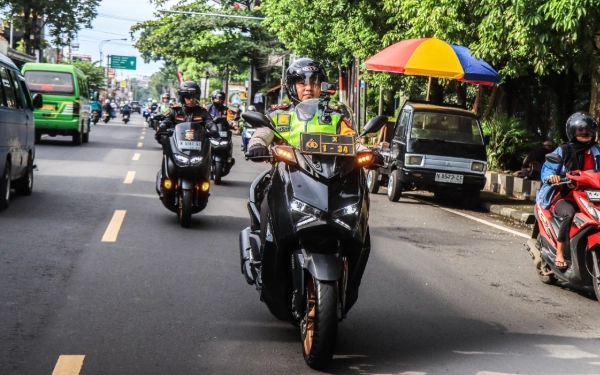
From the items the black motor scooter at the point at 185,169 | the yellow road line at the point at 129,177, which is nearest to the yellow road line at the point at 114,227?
the black motor scooter at the point at 185,169

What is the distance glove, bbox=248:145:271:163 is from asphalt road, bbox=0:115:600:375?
1201 millimetres

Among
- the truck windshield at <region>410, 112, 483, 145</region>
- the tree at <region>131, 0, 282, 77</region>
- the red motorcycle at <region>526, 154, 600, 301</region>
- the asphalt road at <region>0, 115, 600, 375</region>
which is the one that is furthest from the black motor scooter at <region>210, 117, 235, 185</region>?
the tree at <region>131, 0, 282, 77</region>

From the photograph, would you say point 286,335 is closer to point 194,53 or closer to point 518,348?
point 518,348

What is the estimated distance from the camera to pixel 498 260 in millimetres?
9984

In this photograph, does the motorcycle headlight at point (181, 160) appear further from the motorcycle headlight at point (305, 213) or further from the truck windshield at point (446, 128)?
the truck windshield at point (446, 128)

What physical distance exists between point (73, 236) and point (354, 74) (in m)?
27.4

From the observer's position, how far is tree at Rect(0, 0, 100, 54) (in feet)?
158

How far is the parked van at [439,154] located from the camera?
51.4 feet

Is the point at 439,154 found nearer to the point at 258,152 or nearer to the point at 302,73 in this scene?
the point at 302,73

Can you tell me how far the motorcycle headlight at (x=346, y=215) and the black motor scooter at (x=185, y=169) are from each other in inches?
216

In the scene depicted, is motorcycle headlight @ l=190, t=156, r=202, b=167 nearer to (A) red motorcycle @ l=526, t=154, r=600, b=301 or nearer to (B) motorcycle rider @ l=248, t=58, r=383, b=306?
(A) red motorcycle @ l=526, t=154, r=600, b=301

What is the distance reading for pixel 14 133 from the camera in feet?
39.5

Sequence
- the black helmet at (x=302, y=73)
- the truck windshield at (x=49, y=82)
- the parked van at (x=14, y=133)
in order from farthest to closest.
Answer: the truck windshield at (x=49, y=82) → the parked van at (x=14, y=133) → the black helmet at (x=302, y=73)

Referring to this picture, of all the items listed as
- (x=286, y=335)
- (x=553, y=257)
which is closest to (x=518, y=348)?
(x=286, y=335)
